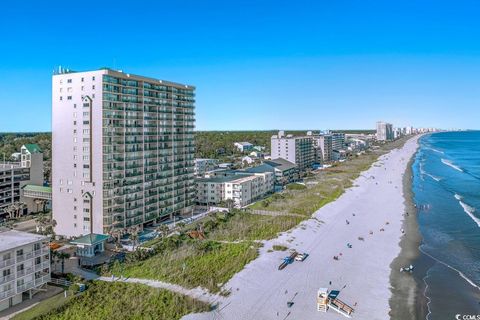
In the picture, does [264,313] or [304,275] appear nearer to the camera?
[264,313]

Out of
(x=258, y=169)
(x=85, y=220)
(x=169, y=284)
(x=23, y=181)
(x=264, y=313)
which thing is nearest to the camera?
(x=264, y=313)

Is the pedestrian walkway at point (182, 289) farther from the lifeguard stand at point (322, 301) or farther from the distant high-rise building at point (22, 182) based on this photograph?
the distant high-rise building at point (22, 182)

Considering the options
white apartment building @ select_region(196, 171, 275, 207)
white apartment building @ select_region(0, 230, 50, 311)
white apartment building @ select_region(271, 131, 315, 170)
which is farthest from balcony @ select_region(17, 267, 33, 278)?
white apartment building @ select_region(271, 131, 315, 170)

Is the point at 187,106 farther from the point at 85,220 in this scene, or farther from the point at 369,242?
the point at 369,242

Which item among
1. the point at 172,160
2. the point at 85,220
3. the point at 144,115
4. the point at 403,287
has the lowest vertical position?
the point at 403,287

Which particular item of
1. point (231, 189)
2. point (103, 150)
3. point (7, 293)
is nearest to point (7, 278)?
point (7, 293)

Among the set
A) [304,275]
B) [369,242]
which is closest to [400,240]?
[369,242]

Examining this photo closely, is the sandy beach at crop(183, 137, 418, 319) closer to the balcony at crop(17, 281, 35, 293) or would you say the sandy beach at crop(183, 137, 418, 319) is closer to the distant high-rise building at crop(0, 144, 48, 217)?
the balcony at crop(17, 281, 35, 293)
